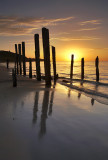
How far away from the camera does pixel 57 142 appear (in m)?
2.50

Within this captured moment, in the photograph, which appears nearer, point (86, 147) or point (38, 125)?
point (86, 147)

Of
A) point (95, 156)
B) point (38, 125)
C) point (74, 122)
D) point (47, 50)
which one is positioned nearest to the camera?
point (95, 156)

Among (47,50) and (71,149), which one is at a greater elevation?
(47,50)

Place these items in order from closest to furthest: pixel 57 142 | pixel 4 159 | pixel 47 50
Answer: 1. pixel 4 159
2. pixel 57 142
3. pixel 47 50

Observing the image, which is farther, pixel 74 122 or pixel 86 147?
pixel 74 122

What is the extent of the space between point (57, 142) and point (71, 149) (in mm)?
277

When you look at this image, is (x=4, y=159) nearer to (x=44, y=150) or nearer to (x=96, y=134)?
(x=44, y=150)

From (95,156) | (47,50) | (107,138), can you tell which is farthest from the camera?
(47,50)

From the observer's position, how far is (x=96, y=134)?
2.91m

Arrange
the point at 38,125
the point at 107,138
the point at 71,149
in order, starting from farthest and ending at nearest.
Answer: the point at 38,125, the point at 107,138, the point at 71,149

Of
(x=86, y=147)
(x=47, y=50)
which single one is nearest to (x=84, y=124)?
(x=86, y=147)

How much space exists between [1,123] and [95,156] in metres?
2.00

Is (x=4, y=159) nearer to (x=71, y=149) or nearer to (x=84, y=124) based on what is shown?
(x=71, y=149)

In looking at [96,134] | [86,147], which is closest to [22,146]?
[86,147]
